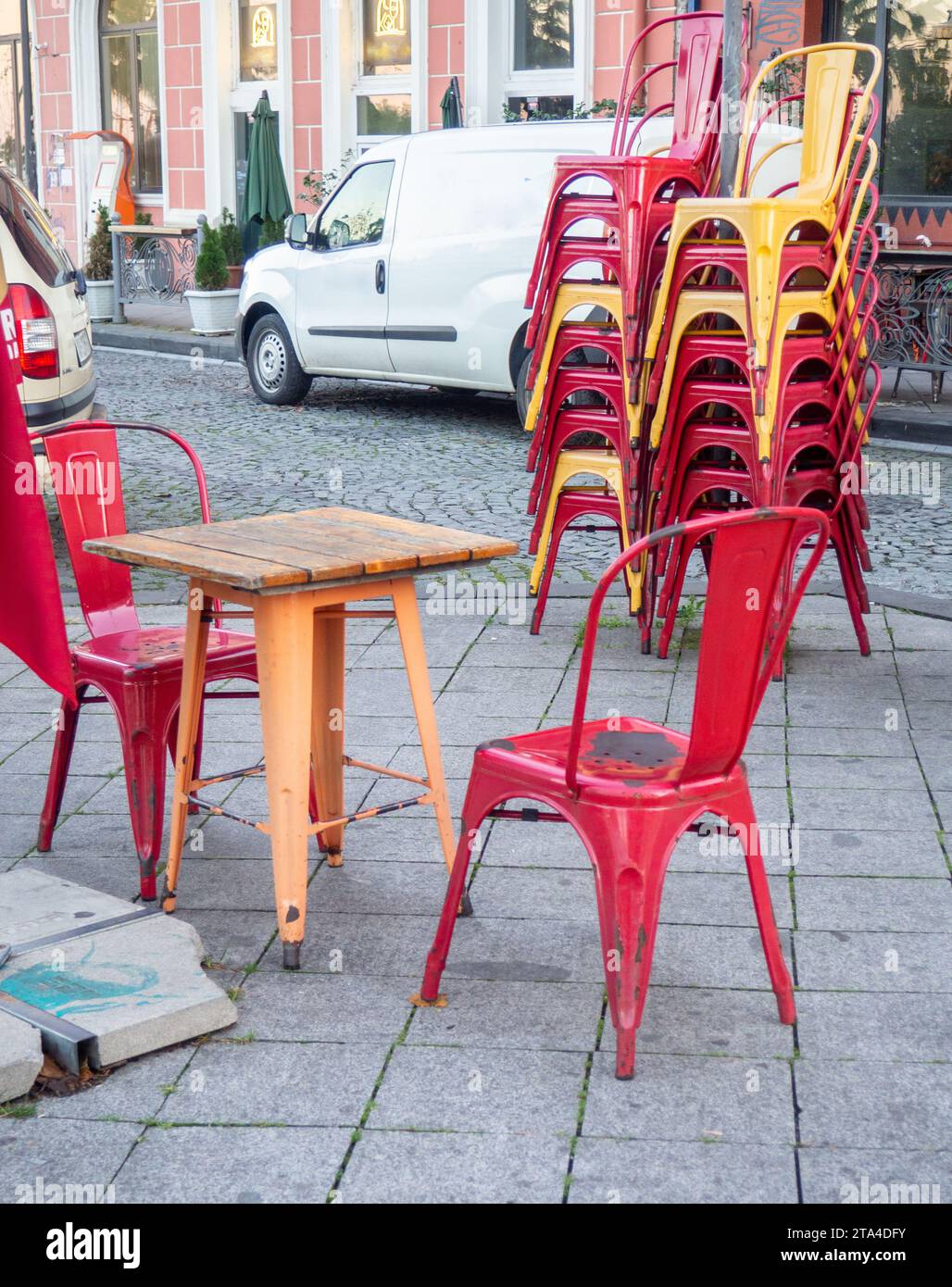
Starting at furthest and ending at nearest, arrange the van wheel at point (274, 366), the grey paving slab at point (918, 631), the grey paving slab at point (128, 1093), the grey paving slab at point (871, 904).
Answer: the van wheel at point (274, 366), the grey paving slab at point (918, 631), the grey paving slab at point (871, 904), the grey paving slab at point (128, 1093)

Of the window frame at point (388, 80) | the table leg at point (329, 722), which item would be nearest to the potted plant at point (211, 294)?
the window frame at point (388, 80)

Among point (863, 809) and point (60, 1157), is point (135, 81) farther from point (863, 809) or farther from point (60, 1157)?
point (60, 1157)

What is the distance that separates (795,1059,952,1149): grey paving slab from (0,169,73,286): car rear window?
21.1 ft

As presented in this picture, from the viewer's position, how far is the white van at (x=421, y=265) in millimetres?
11648

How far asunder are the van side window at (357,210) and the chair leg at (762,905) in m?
9.85

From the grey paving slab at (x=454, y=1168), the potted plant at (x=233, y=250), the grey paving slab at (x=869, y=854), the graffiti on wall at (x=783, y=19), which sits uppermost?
the graffiti on wall at (x=783, y=19)

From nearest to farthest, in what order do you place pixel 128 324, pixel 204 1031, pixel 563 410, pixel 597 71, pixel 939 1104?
1. pixel 939 1104
2. pixel 204 1031
3. pixel 563 410
4. pixel 597 71
5. pixel 128 324

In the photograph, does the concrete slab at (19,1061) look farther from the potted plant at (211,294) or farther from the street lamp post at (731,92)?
the potted plant at (211,294)

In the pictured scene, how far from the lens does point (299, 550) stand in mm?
3941

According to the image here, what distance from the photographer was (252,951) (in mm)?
3906

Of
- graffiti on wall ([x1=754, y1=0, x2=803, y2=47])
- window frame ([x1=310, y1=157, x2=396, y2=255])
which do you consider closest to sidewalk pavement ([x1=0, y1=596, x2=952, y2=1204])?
window frame ([x1=310, y1=157, x2=396, y2=255])
